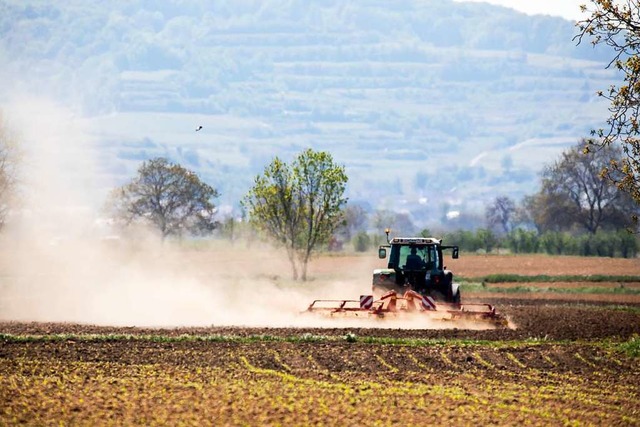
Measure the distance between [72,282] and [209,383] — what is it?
3565cm

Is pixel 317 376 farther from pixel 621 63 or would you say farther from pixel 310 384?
pixel 621 63

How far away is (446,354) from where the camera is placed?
26203 mm

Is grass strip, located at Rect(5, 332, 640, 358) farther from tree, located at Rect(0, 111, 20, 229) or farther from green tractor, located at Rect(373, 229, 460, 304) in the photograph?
tree, located at Rect(0, 111, 20, 229)

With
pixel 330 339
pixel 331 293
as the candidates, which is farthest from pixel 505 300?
pixel 330 339

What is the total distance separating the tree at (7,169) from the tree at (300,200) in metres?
14.9

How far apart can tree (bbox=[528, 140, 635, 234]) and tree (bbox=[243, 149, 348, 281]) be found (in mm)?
67660

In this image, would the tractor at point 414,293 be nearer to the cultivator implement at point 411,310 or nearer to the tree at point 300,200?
the cultivator implement at point 411,310

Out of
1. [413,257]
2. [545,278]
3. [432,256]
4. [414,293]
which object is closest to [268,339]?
[414,293]

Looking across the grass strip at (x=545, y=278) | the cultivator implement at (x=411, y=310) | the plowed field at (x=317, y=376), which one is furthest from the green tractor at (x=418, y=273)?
the grass strip at (x=545, y=278)

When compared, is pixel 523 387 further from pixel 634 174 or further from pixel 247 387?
pixel 634 174

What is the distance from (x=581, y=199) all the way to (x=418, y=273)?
10453 centimetres

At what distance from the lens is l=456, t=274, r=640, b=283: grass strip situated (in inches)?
2675

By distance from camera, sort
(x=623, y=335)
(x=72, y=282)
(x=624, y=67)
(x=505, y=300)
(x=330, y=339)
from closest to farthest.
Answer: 1. (x=624, y=67)
2. (x=330, y=339)
3. (x=623, y=335)
4. (x=505, y=300)
5. (x=72, y=282)

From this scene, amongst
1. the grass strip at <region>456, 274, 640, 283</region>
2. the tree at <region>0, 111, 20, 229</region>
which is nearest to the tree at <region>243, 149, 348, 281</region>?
the grass strip at <region>456, 274, 640, 283</region>
